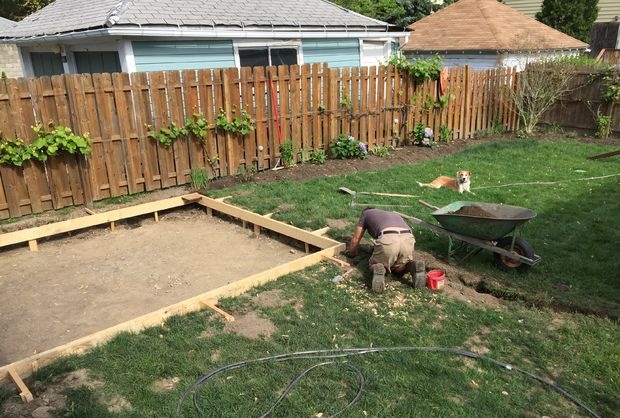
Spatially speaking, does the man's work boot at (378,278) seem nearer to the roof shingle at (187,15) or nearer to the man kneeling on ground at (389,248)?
the man kneeling on ground at (389,248)

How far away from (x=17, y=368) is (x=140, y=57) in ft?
27.1

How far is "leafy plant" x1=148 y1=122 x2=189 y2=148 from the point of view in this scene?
27.9ft

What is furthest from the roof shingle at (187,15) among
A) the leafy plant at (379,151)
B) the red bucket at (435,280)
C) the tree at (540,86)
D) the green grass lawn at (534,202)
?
the red bucket at (435,280)

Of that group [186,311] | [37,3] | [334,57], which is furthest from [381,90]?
[37,3]

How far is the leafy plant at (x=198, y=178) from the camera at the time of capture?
892 cm

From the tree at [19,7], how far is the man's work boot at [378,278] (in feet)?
89.2

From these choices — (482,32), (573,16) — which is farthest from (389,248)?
(573,16)

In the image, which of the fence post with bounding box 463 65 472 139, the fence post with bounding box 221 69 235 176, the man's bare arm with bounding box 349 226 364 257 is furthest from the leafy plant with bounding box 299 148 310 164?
the fence post with bounding box 463 65 472 139

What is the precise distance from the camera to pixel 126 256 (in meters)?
6.48

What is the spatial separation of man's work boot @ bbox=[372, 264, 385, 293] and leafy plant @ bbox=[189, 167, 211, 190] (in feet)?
16.0

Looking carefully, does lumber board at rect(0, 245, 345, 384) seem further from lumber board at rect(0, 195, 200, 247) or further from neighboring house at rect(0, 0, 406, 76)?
neighboring house at rect(0, 0, 406, 76)

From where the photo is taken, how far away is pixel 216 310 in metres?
4.66

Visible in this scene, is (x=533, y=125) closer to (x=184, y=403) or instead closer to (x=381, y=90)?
(x=381, y=90)

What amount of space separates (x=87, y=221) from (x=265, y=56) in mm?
7298
